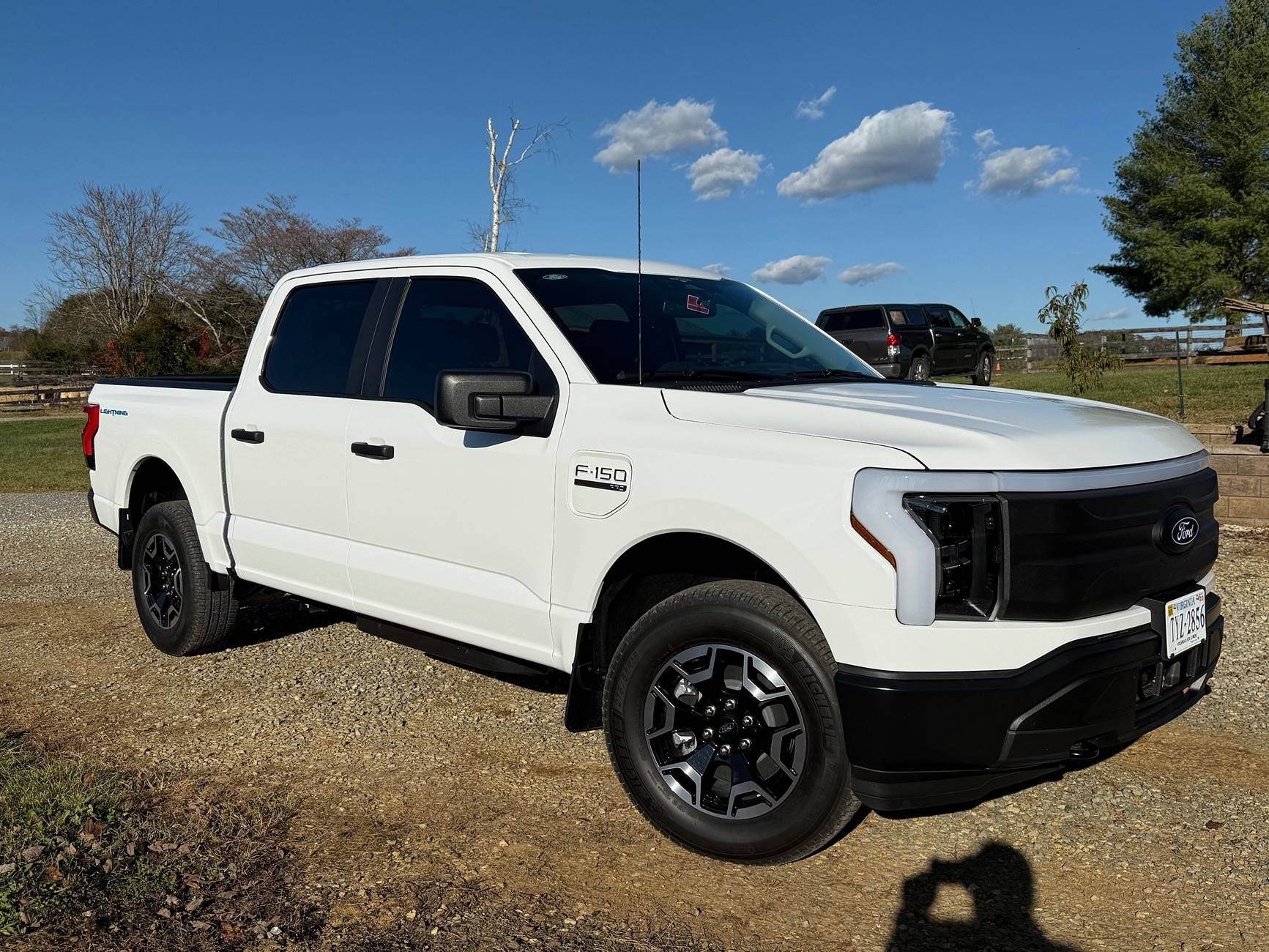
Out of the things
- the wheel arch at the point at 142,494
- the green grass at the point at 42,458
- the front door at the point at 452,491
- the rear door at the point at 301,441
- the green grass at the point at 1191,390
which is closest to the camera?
the front door at the point at 452,491

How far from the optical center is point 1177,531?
10.5 ft

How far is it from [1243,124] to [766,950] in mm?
43251

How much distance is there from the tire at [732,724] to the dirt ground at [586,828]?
0.18 m

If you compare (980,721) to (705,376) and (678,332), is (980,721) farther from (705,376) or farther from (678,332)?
(678,332)

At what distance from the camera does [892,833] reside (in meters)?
3.64

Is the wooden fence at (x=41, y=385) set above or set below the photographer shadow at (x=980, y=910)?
above

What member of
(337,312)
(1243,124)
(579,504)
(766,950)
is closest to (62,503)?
(337,312)

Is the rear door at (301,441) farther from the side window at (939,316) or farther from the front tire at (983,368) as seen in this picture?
the front tire at (983,368)

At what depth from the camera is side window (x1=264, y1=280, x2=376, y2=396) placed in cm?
474

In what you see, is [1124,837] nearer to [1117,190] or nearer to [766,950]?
[766,950]

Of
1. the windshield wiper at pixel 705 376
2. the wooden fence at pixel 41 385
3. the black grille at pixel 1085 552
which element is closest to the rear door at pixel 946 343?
the windshield wiper at pixel 705 376

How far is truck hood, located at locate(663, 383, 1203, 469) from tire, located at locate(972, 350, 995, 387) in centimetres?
2253

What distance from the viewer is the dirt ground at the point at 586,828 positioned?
9.96ft

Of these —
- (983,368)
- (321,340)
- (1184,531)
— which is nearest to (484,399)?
(321,340)
